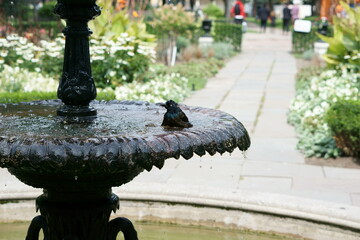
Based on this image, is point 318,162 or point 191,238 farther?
point 318,162

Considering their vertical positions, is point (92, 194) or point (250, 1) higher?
point (92, 194)

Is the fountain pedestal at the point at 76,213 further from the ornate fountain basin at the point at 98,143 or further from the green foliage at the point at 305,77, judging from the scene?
the green foliage at the point at 305,77

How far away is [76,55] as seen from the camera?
3.69 m

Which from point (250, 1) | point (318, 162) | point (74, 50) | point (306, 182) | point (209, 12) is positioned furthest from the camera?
point (250, 1)

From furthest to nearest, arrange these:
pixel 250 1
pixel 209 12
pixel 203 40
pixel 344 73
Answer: pixel 250 1, pixel 209 12, pixel 203 40, pixel 344 73

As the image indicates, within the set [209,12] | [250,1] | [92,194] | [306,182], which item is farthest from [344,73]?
[250,1]

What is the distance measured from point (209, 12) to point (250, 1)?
18.3 metres

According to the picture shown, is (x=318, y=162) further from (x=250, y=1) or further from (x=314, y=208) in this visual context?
(x=250, y=1)

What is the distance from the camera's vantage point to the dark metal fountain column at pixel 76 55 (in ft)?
12.0

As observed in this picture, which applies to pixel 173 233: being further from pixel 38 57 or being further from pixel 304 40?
pixel 304 40

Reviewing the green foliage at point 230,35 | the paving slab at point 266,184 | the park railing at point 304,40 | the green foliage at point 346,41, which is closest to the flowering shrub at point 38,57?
the green foliage at point 346,41

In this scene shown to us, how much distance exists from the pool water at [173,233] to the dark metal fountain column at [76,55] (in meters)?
1.96

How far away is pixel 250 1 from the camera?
63.8 metres

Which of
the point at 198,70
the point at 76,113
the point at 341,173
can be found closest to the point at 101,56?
the point at 198,70
